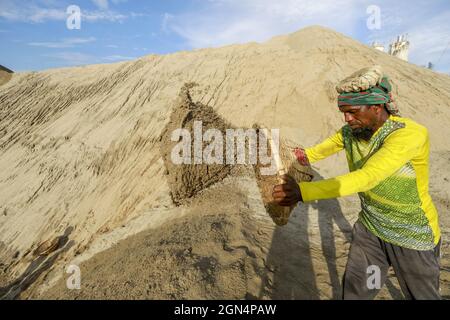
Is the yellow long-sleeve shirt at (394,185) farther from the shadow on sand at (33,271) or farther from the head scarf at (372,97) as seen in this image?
the shadow on sand at (33,271)

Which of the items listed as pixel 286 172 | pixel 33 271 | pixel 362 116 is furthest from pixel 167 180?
pixel 362 116

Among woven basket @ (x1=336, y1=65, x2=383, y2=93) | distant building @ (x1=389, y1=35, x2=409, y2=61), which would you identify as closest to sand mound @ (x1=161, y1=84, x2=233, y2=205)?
woven basket @ (x1=336, y1=65, x2=383, y2=93)

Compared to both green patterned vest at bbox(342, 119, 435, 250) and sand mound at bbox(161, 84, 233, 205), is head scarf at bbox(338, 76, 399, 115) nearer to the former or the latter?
green patterned vest at bbox(342, 119, 435, 250)

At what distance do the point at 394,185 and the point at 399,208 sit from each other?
0.16 meters

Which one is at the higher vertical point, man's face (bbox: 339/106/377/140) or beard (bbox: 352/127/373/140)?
man's face (bbox: 339/106/377/140)

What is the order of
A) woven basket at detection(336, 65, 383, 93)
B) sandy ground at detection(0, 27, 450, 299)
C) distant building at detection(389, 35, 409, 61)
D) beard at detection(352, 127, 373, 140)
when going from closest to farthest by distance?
woven basket at detection(336, 65, 383, 93)
beard at detection(352, 127, 373, 140)
sandy ground at detection(0, 27, 450, 299)
distant building at detection(389, 35, 409, 61)

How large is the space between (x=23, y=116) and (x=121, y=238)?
9.84 metres

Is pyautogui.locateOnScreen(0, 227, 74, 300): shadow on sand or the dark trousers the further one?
pyautogui.locateOnScreen(0, 227, 74, 300): shadow on sand

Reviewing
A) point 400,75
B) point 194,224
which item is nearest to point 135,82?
point 194,224

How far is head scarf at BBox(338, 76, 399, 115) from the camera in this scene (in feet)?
5.29

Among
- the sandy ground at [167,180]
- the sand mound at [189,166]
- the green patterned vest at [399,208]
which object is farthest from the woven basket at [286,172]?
the sand mound at [189,166]

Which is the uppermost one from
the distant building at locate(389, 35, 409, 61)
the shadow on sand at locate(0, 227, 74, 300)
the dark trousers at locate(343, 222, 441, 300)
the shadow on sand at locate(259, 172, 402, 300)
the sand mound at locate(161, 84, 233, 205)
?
the distant building at locate(389, 35, 409, 61)

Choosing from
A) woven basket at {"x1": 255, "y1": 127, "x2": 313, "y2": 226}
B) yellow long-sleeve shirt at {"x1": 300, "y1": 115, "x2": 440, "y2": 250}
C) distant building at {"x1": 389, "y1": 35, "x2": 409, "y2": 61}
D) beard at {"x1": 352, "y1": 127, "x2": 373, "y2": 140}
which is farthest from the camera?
distant building at {"x1": 389, "y1": 35, "x2": 409, "y2": 61}

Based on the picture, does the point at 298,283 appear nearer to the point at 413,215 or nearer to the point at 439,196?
the point at 413,215
